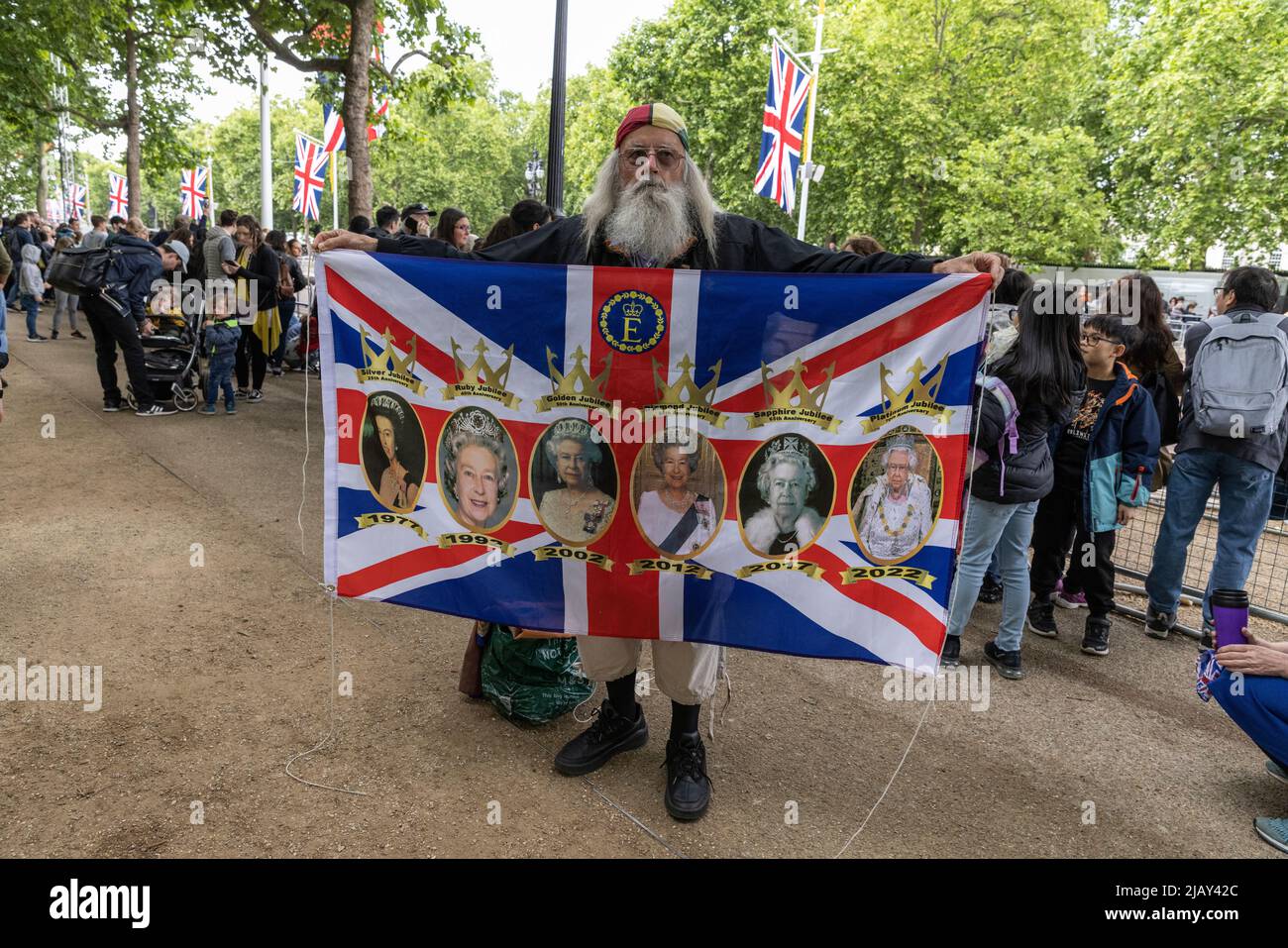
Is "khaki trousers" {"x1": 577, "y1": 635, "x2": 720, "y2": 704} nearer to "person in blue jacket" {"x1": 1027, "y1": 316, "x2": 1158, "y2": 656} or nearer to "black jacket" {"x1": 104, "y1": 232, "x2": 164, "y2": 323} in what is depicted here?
"person in blue jacket" {"x1": 1027, "y1": 316, "x2": 1158, "y2": 656}

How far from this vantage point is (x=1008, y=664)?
4.37 m

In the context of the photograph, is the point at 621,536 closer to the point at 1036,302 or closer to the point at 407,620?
the point at 407,620

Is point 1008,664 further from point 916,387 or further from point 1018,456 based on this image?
point 916,387

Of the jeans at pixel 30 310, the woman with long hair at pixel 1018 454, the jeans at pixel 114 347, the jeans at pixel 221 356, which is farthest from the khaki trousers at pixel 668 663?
the jeans at pixel 30 310

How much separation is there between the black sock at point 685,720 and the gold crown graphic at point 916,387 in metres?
1.33

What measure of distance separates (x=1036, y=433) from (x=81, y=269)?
29.1 ft

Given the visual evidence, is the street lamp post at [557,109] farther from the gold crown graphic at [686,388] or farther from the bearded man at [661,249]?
the gold crown graphic at [686,388]

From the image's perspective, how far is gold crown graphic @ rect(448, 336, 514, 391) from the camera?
298 cm

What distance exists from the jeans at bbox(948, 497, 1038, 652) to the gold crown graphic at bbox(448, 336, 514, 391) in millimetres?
2598

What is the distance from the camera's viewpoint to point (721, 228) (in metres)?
3.14

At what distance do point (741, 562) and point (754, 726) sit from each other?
1121mm

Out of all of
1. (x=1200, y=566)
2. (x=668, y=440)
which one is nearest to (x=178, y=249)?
(x=668, y=440)

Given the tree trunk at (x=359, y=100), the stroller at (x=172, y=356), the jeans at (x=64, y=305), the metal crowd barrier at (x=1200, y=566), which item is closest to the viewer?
the metal crowd barrier at (x=1200, y=566)

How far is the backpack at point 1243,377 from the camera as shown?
4555 millimetres
